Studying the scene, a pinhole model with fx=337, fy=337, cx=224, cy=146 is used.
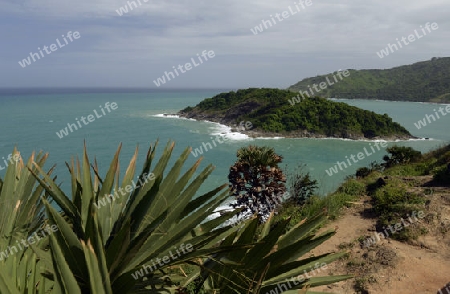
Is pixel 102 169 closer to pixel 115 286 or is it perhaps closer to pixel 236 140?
pixel 236 140

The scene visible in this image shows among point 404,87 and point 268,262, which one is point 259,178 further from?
point 404,87

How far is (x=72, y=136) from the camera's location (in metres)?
65.8

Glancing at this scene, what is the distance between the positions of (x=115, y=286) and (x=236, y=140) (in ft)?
184

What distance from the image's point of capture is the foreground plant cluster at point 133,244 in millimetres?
1703

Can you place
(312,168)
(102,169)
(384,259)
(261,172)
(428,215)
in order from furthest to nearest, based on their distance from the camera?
1. (312,168)
2. (102,169)
3. (261,172)
4. (428,215)
5. (384,259)

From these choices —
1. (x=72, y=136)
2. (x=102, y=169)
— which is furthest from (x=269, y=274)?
(x=72, y=136)

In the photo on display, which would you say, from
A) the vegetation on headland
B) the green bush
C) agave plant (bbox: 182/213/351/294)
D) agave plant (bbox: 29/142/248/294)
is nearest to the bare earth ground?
the green bush

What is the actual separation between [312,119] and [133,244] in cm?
6798

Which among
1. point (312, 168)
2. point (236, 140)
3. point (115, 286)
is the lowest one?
point (312, 168)

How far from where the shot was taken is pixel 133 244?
6.72 ft

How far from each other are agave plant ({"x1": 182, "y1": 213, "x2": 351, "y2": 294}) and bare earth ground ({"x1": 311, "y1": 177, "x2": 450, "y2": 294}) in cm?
434

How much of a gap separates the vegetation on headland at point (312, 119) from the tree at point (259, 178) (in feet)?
167

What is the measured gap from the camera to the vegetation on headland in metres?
64.2

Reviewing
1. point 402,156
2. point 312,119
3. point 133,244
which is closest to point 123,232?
point 133,244
